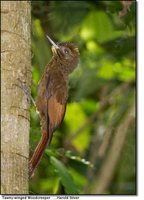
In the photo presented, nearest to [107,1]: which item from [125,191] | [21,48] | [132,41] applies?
[132,41]

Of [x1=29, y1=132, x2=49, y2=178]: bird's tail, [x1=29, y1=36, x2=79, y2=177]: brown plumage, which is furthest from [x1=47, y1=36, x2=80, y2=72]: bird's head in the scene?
[x1=29, y1=132, x2=49, y2=178]: bird's tail

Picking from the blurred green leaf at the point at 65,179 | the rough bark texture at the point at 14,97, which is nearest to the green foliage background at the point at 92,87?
the blurred green leaf at the point at 65,179

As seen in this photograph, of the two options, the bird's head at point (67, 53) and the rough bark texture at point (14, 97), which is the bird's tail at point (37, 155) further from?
the bird's head at point (67, 53)

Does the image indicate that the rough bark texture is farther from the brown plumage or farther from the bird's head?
the bird's head

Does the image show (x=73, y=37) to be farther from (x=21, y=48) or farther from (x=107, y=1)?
(x=21, y=48)

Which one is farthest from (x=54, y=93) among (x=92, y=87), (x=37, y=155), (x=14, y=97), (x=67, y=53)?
(x=92, y=87)

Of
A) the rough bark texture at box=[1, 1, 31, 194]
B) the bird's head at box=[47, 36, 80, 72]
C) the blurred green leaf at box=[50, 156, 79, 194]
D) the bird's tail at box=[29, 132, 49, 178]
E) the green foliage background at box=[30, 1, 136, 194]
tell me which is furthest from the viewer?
the green foliage background at box=[30, 1, 136, 194]
